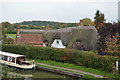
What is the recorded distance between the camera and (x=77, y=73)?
1609 cm

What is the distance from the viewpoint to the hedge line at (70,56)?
16391 mm

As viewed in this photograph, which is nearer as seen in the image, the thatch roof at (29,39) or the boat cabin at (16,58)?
the boat cabin at (16,58)

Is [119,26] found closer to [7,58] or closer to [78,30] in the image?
[78,30]

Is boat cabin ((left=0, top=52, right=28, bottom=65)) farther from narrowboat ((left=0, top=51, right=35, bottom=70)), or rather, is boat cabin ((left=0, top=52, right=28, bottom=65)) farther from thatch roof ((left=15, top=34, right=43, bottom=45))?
thatch roof ((left=15, top=34, right=43, bottom=45))

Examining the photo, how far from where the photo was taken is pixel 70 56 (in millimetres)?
20656

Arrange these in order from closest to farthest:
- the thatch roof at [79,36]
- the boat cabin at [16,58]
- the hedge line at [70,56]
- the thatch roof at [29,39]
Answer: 1. the hedge line at [70,56]
2. the boat cabin at [16,58]
3. the thatch roof at [79,36]
4. the thatch roof at [29,39]

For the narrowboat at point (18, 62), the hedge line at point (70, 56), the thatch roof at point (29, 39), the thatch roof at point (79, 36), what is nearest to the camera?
the hedge line at point (70, 56)

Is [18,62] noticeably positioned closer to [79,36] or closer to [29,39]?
[79,36]

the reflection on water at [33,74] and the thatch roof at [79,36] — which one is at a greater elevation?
the thatch roof at [79,36]

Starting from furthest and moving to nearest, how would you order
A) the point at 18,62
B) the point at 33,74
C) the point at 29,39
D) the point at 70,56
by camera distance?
the point at 29,39
the point at 70,56
the point at 18,62
the point at 33,74

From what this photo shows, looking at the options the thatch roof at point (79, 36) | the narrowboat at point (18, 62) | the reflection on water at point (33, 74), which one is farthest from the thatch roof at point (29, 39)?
the reflection on water at point (33, 74)

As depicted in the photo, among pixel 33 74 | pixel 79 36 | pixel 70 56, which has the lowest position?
pixel 33 74

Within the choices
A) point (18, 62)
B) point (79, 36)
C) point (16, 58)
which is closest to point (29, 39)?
point (79, 36)

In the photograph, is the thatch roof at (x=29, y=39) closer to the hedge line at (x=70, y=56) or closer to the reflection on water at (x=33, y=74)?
the hedge line at (x=70, y=56)
